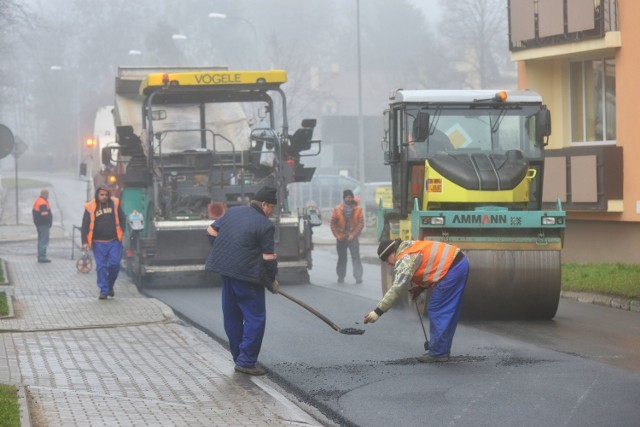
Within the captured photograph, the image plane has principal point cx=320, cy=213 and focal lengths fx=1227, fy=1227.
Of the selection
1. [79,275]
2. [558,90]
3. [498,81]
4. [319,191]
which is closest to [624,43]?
[558,90]

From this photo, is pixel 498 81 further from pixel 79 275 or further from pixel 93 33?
pixel 79 275

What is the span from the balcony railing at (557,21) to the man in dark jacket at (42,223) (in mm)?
10204

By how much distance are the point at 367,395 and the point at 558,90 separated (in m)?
16.3

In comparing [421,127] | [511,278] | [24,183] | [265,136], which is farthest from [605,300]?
[24,183]

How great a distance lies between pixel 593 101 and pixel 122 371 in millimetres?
15209

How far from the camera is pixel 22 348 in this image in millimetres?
11203

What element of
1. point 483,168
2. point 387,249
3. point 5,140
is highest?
point 5,140

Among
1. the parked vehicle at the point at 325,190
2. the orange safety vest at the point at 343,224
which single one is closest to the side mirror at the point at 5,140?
the orange safety vest at the point at 343,224

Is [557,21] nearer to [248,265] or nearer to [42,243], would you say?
[42,243]

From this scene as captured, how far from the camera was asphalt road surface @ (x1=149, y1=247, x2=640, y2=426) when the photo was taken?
810cm

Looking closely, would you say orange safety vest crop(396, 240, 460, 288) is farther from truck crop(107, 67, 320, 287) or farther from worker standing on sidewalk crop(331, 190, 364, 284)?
worker standing on sidewalk crop(331, 190, 364, 284)

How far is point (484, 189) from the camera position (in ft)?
46.3

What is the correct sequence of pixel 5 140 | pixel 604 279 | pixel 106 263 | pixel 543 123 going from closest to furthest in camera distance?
pixel 543 123 < pixel 5 140 < pixel 106 263 < pixel 604 279

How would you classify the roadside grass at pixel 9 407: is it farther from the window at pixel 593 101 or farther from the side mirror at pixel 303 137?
the window at pixel 593 101
